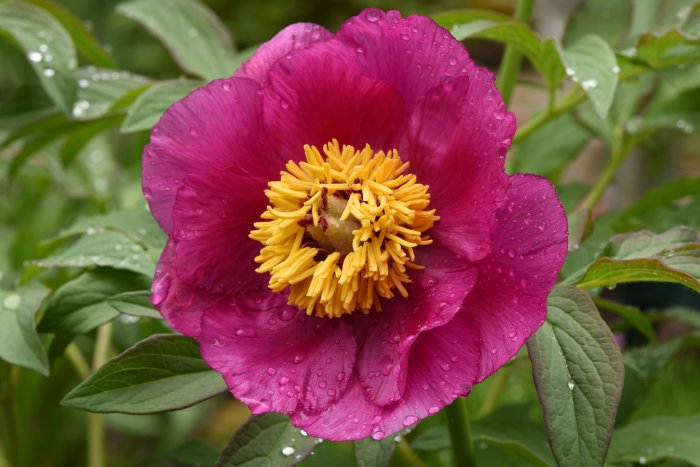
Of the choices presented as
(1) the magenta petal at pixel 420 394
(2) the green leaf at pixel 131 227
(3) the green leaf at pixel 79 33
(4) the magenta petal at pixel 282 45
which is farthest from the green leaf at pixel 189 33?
(1) the magenta petal at pixel 420 394

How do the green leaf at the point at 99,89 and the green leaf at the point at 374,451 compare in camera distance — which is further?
the green leaf at the point at 99,89

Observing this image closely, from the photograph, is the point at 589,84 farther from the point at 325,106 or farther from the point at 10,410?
the point at 10,410

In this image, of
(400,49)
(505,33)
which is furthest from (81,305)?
(505,33)

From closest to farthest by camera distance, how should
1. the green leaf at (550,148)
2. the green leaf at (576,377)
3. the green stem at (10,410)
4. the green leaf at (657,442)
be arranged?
the green leaf at (576,377), the green leaf at (657,442), the green stem at (10,410), the green leaf at (550,148)

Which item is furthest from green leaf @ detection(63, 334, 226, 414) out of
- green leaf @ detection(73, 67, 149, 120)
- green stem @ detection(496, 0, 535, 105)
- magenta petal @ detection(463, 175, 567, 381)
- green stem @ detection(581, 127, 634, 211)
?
green stem @ detection(581, 127, 634, 211)

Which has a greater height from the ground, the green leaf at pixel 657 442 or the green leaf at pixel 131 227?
the green leaf at pixel 131 227

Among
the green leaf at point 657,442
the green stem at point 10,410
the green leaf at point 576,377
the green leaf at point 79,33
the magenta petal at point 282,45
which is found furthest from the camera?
the green leaf at point 79,33

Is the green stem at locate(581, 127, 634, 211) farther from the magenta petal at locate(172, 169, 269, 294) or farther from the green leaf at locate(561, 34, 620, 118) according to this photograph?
the magenta petal at locate(172, 169, 269, 294)

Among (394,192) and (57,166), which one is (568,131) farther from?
(57,166)

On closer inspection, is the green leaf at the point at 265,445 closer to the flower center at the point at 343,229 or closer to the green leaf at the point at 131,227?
the flower center at the point at 343,229
